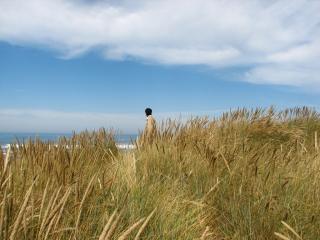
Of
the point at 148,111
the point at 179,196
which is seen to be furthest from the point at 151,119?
the point at 179,196

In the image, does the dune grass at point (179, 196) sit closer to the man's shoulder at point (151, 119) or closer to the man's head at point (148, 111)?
the man's shoulder at point (151, 119)

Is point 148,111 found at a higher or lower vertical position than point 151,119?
higher

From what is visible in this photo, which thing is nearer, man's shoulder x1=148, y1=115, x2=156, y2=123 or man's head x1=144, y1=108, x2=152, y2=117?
man's shoulder x1=148, y1=115, x2=156, y2=123

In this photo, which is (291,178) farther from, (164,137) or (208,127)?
(208,127)

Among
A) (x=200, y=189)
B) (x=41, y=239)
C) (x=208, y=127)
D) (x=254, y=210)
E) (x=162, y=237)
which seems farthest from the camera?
(x=208, y=127)

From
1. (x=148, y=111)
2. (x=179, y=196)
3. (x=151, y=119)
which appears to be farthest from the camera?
(x=148, y=111)

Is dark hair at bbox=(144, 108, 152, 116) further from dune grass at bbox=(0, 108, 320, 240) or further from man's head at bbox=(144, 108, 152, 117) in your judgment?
dune grass at bbox=(0, 108, 320, 240)

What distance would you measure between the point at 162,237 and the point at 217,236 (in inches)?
38.1

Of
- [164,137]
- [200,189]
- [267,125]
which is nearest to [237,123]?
[267,125]

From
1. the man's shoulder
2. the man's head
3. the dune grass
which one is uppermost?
the man's head

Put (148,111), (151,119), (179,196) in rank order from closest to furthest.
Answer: (179,196), (151,119), (148,111)

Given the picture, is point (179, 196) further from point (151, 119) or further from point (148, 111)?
point (148, 111)

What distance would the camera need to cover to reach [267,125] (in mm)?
12555

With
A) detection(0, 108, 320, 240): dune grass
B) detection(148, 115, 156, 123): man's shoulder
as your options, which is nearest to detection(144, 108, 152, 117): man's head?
detection(148, 115, 156, 123): man's shoulder
